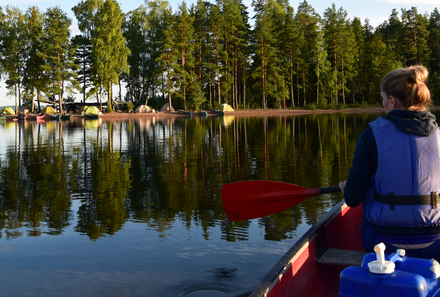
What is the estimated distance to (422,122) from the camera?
2.40 meters

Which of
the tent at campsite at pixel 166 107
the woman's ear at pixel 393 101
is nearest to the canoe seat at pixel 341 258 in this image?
the woman's ear at pixel 393 101

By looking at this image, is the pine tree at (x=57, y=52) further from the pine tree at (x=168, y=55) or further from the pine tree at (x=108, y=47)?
the pine tree at (x=168, y=55)

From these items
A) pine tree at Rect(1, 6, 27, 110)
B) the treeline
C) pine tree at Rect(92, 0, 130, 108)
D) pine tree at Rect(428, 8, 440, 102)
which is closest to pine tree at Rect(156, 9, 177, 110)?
the treeline

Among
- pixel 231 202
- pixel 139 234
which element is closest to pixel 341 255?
pixel 231 202

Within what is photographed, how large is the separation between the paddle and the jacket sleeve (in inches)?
42.7

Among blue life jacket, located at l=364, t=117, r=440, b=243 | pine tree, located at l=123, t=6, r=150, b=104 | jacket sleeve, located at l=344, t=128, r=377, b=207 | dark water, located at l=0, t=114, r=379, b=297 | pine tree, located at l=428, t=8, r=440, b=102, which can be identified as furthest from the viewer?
pine tree, located at l=428, t=8, r=440, b=102

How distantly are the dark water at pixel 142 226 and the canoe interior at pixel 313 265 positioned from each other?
42.1 inches

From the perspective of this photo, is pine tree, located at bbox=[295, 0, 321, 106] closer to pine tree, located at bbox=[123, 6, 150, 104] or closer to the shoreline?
the shoreline

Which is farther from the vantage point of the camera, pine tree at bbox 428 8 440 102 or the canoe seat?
pine tree at bbox 428 8 440 102

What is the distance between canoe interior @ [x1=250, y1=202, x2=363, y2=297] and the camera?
2.40 metres

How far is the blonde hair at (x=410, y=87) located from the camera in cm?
244

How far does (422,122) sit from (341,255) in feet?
3.92

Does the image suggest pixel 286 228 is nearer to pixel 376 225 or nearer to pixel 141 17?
pixel 376 225

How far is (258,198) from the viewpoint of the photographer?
3.89 meters
